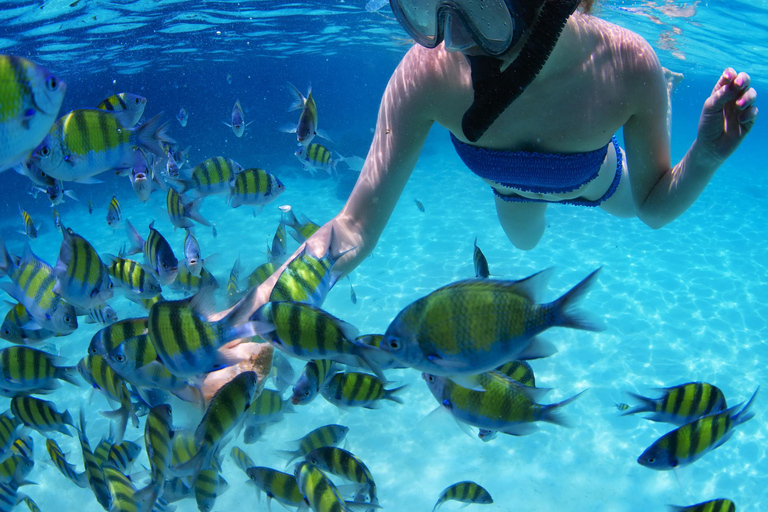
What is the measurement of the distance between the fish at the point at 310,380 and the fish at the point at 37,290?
176cm

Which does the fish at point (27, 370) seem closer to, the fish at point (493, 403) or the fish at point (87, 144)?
the fish at point (87, 144)

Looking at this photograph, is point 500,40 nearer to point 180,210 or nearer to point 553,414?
point 553,414

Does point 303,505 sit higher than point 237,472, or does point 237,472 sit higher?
point 303,505

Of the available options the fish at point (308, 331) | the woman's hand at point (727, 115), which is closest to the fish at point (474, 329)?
the fish at point (308, 331)

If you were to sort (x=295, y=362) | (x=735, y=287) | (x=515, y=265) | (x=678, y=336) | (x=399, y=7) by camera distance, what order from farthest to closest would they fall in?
(x=515, y=265)
(x=735, y=287)
(x=678, y=336)
(x=295, y=362)
(x=399, y=7)

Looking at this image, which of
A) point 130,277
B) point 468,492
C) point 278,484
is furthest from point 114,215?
point 468,492

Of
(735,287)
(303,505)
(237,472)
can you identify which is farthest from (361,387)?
(735,287)

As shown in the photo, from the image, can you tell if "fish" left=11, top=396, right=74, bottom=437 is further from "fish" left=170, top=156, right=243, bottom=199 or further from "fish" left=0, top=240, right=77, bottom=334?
"fish" left=170, top=156, right=243, bottom=199

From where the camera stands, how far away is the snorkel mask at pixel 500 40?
169 cm

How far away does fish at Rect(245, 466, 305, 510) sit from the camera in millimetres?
2852

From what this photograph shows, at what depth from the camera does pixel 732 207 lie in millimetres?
17922

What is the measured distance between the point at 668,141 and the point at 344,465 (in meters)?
3.20

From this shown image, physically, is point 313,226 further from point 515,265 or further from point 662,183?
point 515,265

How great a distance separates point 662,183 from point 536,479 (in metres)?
3.99
